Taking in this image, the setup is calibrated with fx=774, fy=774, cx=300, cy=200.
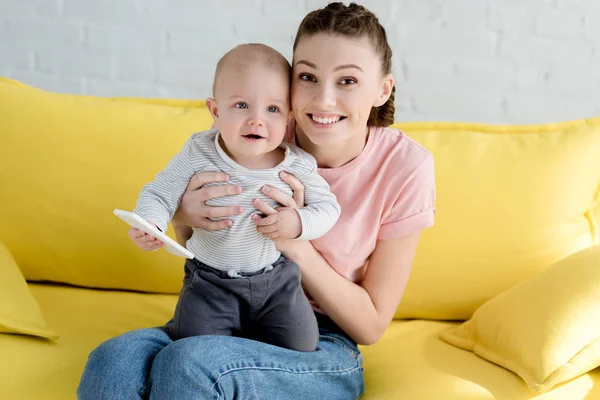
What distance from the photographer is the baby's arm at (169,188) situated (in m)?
1.35

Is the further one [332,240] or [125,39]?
[125,39]

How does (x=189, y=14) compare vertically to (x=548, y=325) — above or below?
above

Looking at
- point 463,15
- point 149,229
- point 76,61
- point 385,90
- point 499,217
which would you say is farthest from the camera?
point 76,61

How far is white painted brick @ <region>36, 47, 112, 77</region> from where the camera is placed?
2529 mm

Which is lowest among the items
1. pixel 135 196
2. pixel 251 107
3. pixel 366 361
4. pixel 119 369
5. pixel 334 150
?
pixel 366 361

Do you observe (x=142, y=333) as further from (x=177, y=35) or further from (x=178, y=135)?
(x=177, y=35)

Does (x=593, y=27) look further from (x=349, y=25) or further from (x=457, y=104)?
(x=349, y=25)

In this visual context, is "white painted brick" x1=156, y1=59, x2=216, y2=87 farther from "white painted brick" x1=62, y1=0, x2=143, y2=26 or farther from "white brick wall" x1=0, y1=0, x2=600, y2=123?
"white painted brick" x1=62, y1=0, x2=143, y2=26

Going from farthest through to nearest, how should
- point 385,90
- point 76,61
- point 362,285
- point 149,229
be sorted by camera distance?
point 76,61 < point 362,285 < point 385,90 < point 149,229

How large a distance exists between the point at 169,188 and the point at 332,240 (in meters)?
0.37

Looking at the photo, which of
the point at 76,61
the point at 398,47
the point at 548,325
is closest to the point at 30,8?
the point at 76,61

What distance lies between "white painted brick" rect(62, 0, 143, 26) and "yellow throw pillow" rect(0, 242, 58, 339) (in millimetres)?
1053

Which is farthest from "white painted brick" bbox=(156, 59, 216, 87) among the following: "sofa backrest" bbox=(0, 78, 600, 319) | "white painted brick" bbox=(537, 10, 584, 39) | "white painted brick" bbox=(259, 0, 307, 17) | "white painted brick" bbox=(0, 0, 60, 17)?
"white painted brick" bbox=(537, 10, 584, 39)

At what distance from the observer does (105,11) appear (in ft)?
8.16
